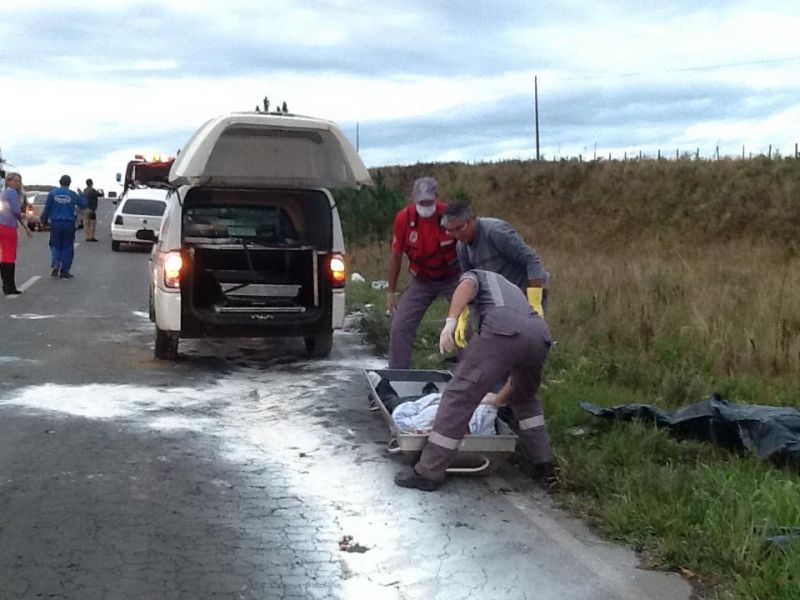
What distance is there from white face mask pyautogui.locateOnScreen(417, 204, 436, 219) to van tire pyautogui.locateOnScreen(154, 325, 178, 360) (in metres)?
2.90

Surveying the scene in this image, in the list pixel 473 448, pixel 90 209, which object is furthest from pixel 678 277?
pixel 90 209

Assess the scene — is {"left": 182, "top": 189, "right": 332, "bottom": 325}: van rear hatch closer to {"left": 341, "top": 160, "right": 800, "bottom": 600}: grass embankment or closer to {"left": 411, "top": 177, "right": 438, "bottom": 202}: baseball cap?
{"left": 341, "top": 160, "right": 800, "bottom": 600}: grass embankment

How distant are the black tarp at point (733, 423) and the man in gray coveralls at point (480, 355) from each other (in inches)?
50.7

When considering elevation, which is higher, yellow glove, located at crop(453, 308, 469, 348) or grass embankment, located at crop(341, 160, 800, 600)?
yellow glove, located at crop(453, 308, 469, 348)

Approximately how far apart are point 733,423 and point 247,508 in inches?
122

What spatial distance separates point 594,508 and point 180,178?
5483 millimetres

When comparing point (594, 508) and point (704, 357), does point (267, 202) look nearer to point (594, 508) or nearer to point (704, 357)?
point (704, 357)

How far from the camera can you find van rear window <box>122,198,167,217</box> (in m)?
24.1

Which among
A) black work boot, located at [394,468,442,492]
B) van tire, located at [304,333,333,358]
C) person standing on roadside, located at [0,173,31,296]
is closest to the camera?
black work boot, located at [394,468,442,492]

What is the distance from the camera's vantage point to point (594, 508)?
4988mm

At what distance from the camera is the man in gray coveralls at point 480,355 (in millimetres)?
5242

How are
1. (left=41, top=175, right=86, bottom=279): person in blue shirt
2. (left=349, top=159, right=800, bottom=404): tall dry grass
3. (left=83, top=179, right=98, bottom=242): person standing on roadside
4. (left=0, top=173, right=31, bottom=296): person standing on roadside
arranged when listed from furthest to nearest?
(left=83, top=179, right=98, bottom=242): person standing on roadside < (left=41, top=175, right=86, bottom=279): person in blue shirt < (left=0, top=173, right=31, bottom=296): person standing on roadside < (left=349, top=159, right=800, bottom=404): tall dry grass

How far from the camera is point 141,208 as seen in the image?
24.2 meters

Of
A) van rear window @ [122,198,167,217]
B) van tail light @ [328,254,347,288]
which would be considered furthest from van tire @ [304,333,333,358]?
van rear window @ [122,198,167,217]
